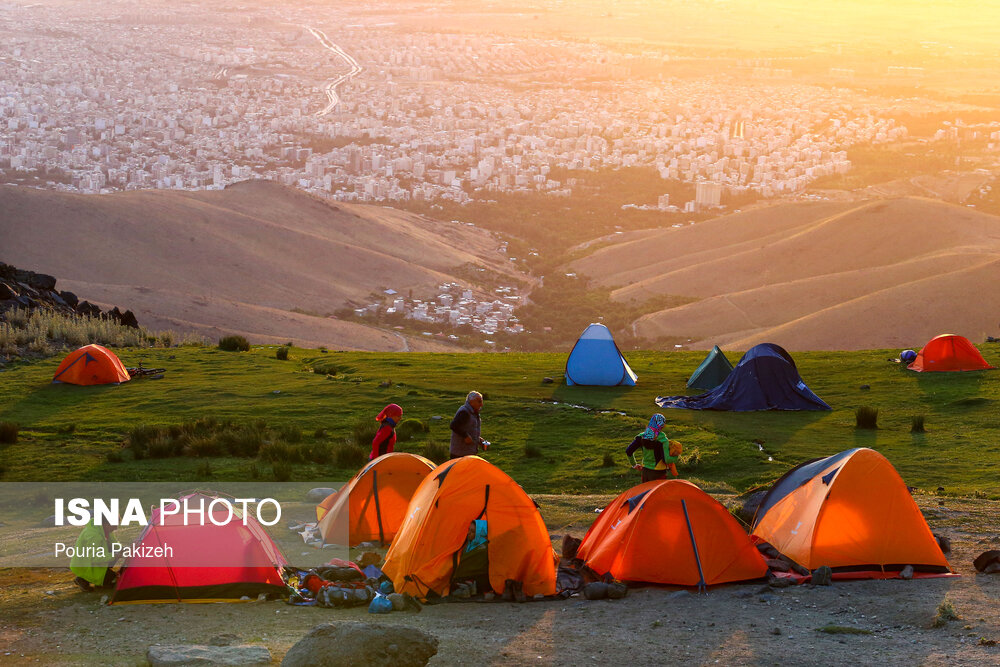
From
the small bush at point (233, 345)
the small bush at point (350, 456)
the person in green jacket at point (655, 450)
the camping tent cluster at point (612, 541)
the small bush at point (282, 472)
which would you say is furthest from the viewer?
the small bush at point (233, 345)

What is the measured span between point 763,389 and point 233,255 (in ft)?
237

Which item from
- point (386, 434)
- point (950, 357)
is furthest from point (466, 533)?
point (950, 357)

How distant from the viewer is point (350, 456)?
21.2 metres

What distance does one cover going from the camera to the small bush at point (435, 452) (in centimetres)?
2112

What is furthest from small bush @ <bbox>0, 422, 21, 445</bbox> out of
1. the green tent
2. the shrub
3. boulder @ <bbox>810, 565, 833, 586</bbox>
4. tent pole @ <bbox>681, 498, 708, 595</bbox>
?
boulder @ <bbox>810, 565, 833, 586</bbox>

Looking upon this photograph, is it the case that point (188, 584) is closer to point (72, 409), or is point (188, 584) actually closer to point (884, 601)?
point (884, 601)

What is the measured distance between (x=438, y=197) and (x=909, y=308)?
98.3 metres

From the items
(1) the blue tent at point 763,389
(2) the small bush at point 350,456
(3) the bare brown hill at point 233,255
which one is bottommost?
(2) the small bush at point 350,456

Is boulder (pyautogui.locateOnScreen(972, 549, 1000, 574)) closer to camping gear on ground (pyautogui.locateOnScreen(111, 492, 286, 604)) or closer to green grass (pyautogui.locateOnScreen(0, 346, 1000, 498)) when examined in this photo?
green grass (pyautogui.locateOnScreen(0, 346, 1000, 498))

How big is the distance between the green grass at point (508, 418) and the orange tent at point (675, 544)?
5.65m

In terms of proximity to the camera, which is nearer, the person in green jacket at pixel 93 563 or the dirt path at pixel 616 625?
the dirt path at pixel 616 625

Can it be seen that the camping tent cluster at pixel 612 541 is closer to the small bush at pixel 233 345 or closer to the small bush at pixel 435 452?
the small bush at pixel 435 452

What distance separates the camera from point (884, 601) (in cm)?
1228

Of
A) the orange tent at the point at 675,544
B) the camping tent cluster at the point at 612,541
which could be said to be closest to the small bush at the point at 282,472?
the camping tent cluster at the point at 612,541
